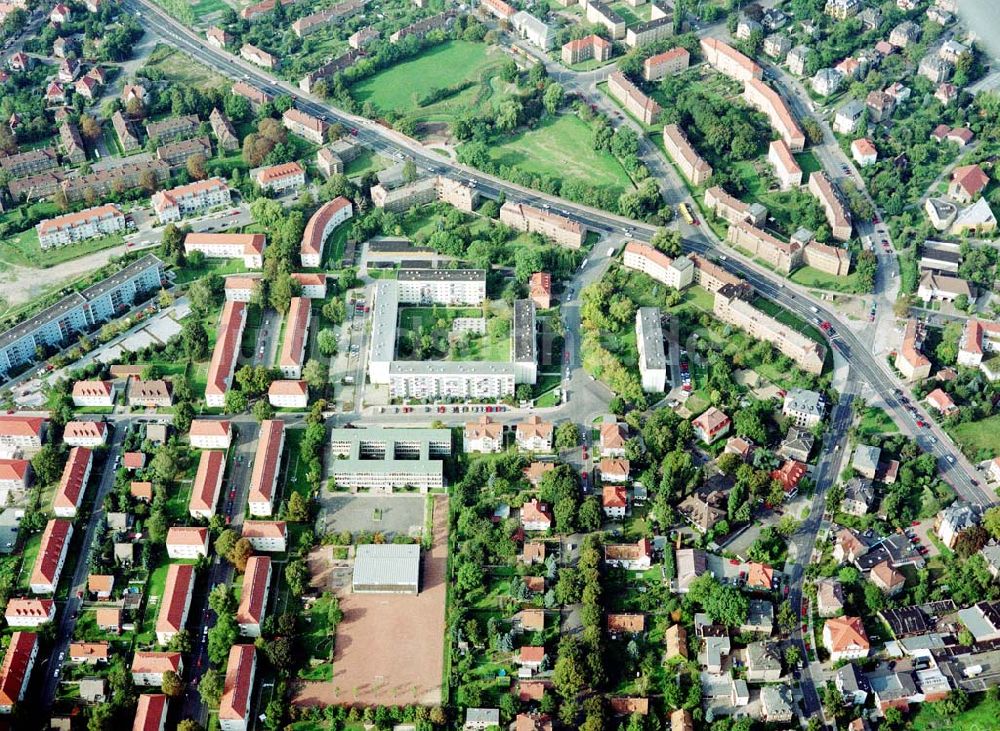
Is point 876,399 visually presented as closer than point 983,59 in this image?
Yes

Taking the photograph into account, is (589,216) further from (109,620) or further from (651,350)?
(109,620)

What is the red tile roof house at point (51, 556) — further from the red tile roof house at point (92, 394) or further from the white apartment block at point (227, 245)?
the white apartment block at point (227, 245)

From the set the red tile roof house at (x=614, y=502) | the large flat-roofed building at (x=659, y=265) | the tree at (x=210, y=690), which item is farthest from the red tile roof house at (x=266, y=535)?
the large flat-roofed building at (x=659, y=265)

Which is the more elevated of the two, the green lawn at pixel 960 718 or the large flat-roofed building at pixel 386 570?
the large flat-roofed building at pixel 386 570

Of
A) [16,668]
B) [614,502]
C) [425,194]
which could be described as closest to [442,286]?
[425,194]

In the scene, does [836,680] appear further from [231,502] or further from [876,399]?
[231,502]

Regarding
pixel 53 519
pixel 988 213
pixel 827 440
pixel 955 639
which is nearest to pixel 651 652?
pixel 955 639
